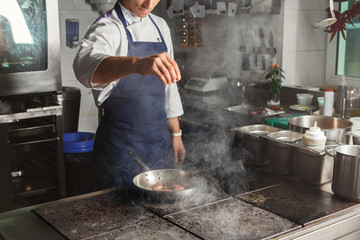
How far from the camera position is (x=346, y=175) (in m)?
1.82

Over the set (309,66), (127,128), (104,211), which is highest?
(309,66)

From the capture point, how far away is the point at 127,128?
2.66 m

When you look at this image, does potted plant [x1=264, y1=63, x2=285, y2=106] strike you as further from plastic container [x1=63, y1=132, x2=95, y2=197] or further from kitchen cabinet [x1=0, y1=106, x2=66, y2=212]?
kitchen cabinet [x1=0, y1=106, x2=66, y2=212]

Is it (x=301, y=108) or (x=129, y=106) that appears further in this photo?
(x=301, y=108)

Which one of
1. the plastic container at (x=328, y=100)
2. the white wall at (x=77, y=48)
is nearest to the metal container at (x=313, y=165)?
the plastic container at (x=328, y=100)

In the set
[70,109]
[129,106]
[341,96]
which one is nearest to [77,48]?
Result: [70,109]

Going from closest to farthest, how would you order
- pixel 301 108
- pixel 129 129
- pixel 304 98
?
pixel 129 129, pixel 301 108, pixel 304 98

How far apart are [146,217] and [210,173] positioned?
57cm

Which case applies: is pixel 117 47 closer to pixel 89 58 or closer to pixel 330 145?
pixel 89 58

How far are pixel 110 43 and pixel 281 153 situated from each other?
1123 millimetres

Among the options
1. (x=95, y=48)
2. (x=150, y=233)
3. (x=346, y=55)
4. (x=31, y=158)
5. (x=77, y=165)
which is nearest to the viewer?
(x=150, y=233)

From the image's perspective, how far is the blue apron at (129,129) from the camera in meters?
2.61

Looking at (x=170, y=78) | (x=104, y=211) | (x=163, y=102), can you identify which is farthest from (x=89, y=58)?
(x=163, y=102)

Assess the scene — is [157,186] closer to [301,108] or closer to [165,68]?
[165,68]
